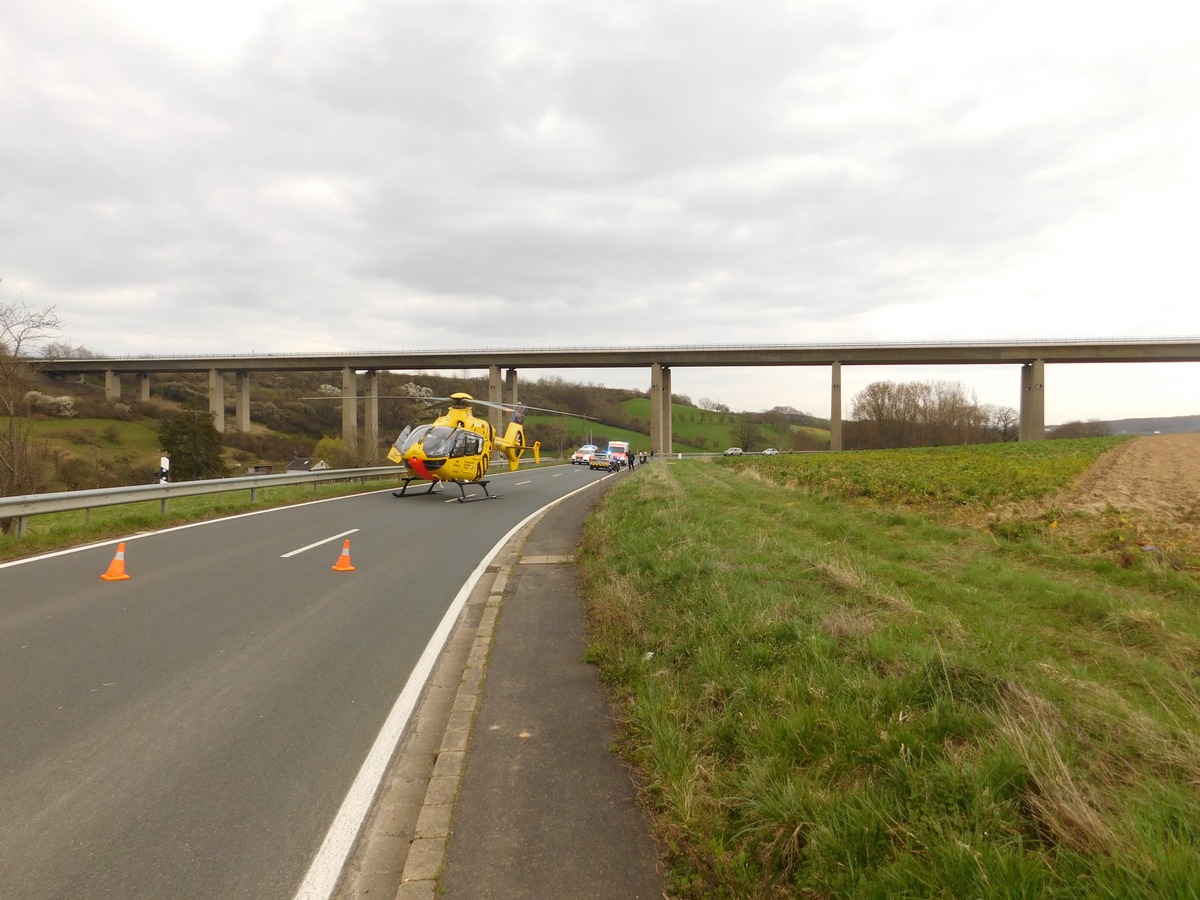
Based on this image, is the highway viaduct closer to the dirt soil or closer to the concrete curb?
the dirt soil

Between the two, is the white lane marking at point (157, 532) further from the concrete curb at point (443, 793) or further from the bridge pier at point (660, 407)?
the bridge pier at point (660, 407)

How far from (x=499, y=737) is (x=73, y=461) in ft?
133

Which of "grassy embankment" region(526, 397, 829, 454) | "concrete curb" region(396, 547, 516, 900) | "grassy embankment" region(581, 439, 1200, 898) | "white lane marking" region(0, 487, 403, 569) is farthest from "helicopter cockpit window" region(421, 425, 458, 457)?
"grassy embankment" region(526, 397, 829, 454)

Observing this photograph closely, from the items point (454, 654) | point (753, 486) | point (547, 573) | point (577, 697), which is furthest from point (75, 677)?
point (753, 486)

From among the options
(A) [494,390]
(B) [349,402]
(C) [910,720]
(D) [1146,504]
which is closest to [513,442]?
(D) [1146,504]

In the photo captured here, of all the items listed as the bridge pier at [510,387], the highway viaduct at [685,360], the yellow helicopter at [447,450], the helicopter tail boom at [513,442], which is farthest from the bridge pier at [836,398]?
the yellow helicopter at [447,450]

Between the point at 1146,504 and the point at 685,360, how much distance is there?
5504cm

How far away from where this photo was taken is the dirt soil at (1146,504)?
29.9 ft

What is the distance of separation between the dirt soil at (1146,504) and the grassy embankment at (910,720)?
1.65m

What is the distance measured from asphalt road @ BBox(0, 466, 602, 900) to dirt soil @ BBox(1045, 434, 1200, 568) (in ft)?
31.4

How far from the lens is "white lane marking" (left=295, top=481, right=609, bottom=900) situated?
2915 mm

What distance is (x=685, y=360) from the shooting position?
66438 millimetres

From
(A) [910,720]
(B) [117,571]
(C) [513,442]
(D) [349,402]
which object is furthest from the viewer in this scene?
(D) [349,402]

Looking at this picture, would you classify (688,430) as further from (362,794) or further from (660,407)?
(362,794)
